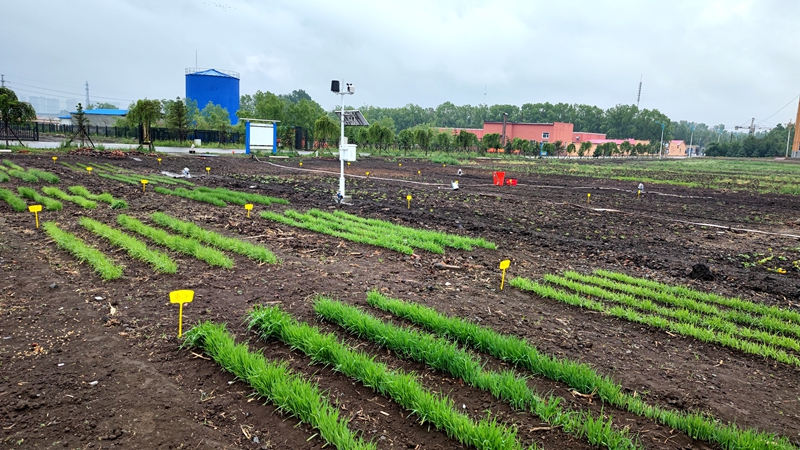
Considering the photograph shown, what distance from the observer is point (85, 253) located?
20.3 ft

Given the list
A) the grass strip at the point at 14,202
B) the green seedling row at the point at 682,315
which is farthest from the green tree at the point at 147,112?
the green seedling row at the point at 682,315

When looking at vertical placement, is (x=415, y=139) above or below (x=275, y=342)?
above

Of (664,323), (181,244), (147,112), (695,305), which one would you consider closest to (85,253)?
(181,244)

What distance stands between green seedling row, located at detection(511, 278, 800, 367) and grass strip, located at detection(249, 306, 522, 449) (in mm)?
2779

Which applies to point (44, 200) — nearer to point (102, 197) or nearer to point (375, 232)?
point (102, 197)

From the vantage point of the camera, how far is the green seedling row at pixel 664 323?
14.8 feet

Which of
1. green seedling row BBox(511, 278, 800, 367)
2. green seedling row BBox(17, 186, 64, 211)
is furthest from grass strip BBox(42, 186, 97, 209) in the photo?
green seedling row BBox(511, 278, 800, 367)

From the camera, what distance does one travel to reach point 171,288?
5.32 meters

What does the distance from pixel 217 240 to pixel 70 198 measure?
536 centimetres

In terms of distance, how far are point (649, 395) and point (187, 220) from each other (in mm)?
7957

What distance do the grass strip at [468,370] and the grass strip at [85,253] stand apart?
261 centimetres

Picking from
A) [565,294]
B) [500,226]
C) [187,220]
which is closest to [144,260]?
[187,220]

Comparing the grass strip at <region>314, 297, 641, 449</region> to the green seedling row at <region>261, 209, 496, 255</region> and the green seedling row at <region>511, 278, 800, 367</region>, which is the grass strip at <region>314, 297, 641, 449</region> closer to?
the green seedling row at <region>511, 278, 800, 367</region>

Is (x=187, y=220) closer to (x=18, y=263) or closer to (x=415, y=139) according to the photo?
(x=18, y=263)
